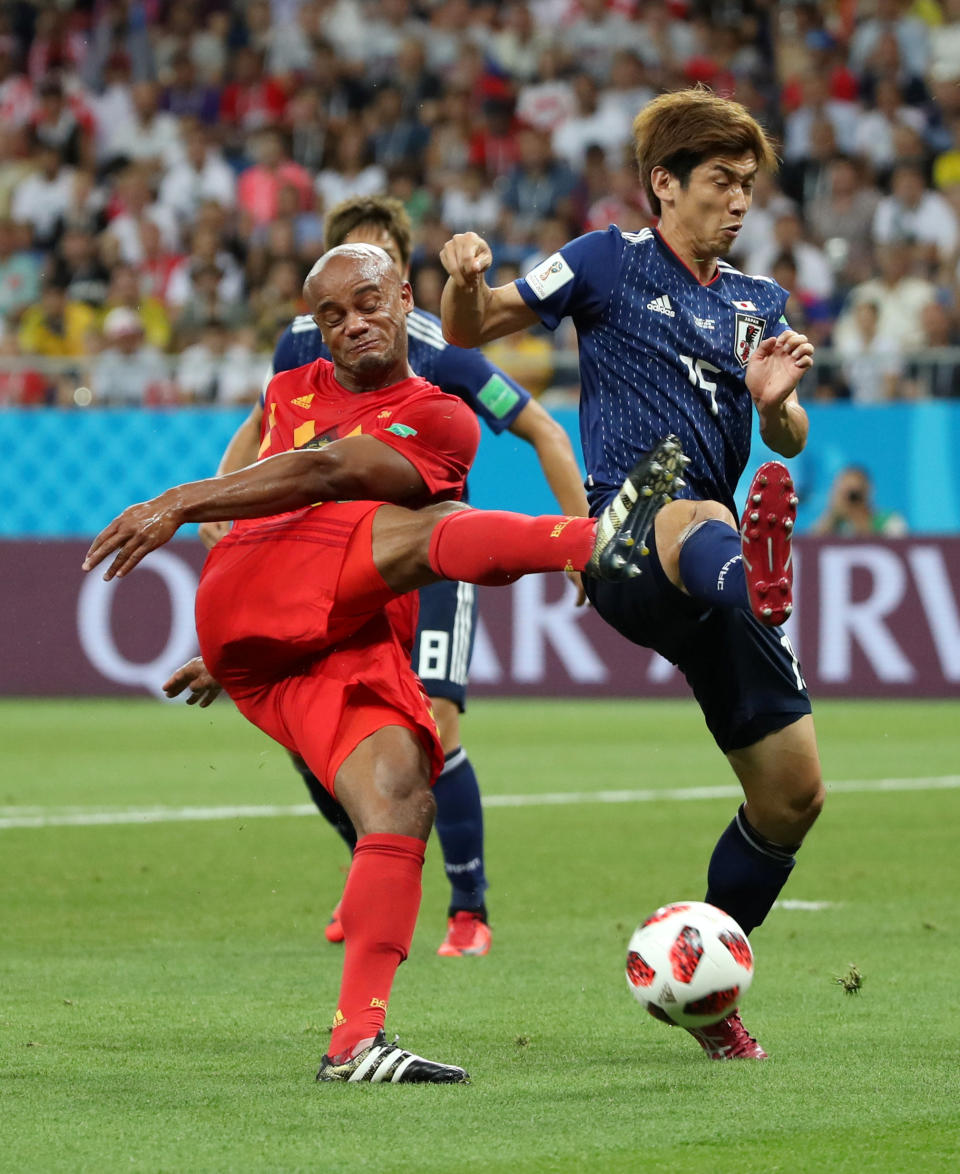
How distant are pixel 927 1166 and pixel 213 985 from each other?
268 cm

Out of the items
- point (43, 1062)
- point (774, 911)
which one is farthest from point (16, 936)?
point (774, 911)

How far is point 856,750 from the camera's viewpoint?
1231cm

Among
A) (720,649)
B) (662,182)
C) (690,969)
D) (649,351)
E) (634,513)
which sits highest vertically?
(662,182)

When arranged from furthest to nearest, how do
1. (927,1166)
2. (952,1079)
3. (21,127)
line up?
(21,127) → (952,1079) → (927,1166)

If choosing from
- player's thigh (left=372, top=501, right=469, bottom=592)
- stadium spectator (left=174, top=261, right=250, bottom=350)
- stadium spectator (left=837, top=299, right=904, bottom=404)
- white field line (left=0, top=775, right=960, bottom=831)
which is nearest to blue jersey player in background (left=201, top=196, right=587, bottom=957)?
player's thigh (left=372, top=501, right=469, bottom=592)

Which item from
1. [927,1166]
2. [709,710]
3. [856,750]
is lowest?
[856,750]

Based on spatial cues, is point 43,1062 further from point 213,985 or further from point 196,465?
point 196,465

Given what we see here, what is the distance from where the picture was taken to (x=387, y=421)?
16.0 ft

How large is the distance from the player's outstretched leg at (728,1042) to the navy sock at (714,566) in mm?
1006

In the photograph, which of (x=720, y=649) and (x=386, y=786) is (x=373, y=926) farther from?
(x=720, y=649)

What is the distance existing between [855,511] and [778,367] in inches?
415

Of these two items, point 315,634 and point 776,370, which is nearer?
point 315,634

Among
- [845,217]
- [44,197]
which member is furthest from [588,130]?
[44,197]

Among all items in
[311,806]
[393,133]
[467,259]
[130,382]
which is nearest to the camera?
[467,259]
